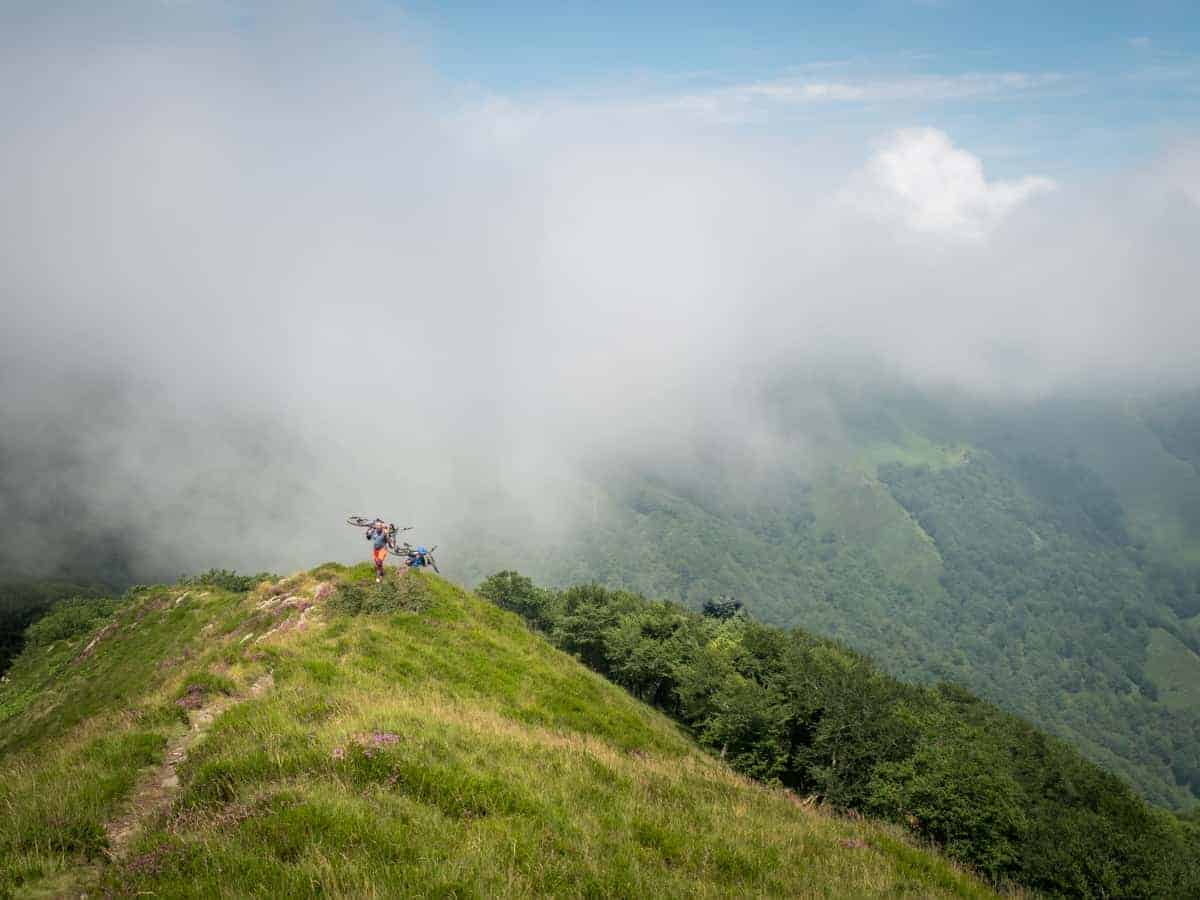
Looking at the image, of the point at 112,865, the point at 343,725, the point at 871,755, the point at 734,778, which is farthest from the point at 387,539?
the point at 871,755

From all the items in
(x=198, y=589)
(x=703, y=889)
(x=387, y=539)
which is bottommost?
(x=198, y=589)

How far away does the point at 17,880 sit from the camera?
357 inches

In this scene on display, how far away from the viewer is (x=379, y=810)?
34.1ft

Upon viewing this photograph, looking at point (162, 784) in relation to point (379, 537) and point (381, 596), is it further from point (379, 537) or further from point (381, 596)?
point (381, 596)

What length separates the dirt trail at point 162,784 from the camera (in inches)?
426

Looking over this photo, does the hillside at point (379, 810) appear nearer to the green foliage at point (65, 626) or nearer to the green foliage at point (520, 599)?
the green foliage at point (520, 599)

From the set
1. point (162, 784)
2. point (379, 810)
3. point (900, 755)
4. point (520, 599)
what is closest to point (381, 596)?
point (162, 784)

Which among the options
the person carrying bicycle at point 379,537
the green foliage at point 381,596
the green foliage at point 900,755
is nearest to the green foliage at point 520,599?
the green foliage at point 900,755

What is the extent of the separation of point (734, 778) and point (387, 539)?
2058 centimetres

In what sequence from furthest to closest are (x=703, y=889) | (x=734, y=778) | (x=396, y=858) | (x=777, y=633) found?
(x=777, y=633) → (x=734, y=778) → (x=703, y=889) → (x=396, y=858)

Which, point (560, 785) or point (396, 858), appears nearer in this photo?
point (396, 858)

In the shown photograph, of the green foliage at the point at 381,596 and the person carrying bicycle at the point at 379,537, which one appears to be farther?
the person carrying bicycle at the point at 379,537

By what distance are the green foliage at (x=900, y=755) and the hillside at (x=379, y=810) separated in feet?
102

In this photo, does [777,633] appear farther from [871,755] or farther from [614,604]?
[871,755]
